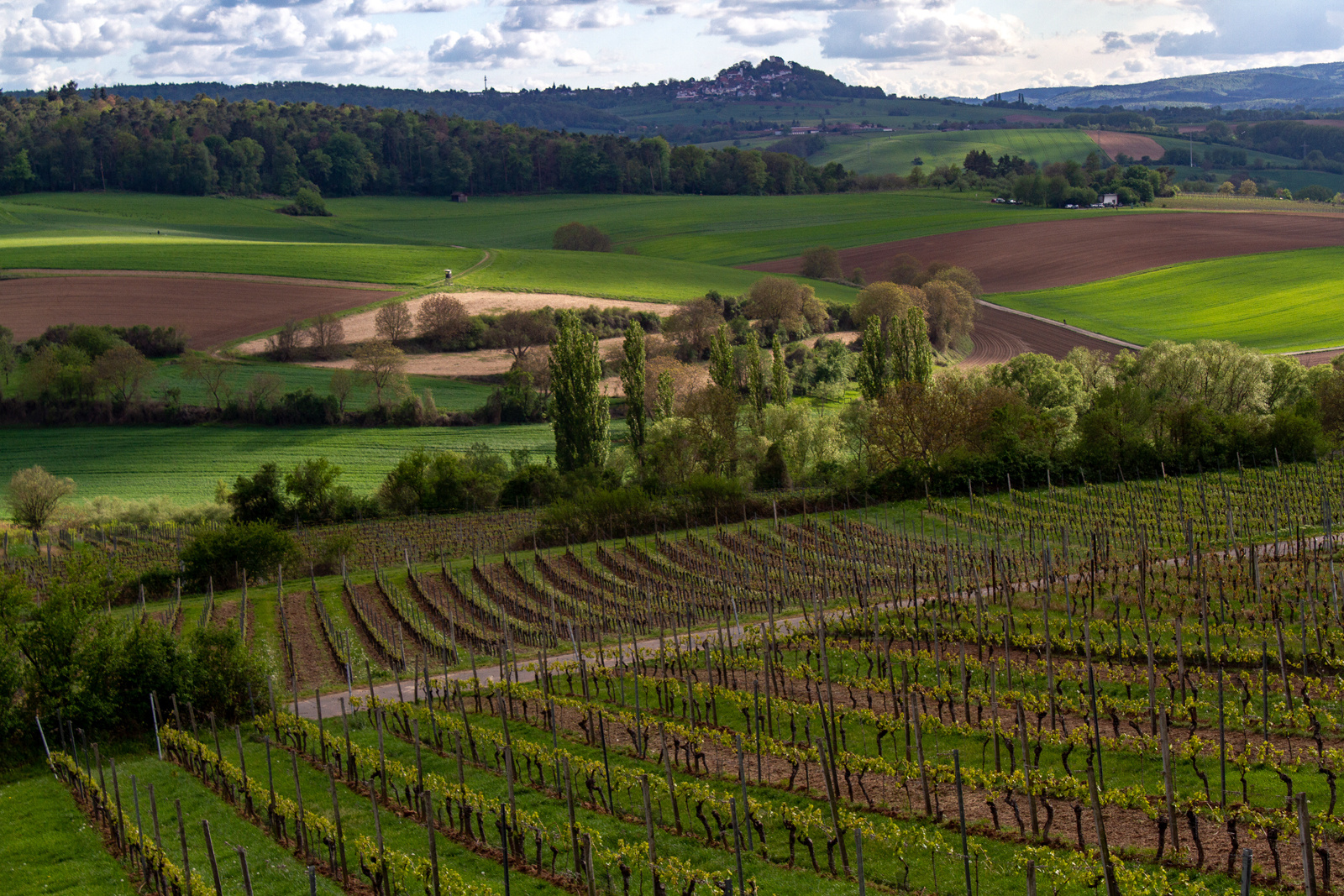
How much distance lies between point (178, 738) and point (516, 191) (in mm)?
170344

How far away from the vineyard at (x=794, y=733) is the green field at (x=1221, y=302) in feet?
184

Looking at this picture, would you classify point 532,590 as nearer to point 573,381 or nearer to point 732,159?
point 573,381

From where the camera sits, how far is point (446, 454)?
204 ft

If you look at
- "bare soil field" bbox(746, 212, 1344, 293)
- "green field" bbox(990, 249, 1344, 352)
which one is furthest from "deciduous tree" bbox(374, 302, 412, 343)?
"green field" bbox(990, 249, 1344, 352)

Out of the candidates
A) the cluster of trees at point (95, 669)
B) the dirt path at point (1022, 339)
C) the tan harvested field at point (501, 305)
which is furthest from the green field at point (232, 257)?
the cluster of trees at point (95, 669)

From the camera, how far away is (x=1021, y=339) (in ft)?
341

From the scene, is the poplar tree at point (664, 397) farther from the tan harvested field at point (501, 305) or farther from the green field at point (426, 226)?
the green field at point (426, 226)

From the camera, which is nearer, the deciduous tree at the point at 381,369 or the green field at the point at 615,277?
the deciduous tree at the point at 381,369

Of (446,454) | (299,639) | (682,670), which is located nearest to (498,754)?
(682,670)

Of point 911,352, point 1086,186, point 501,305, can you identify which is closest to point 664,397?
point 911,352

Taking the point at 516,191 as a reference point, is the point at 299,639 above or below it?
below

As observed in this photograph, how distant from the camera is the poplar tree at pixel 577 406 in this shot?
6438cm

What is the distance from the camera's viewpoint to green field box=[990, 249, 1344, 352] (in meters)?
93.6

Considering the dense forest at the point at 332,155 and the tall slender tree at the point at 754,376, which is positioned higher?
the dense forest at the point at 332,155
